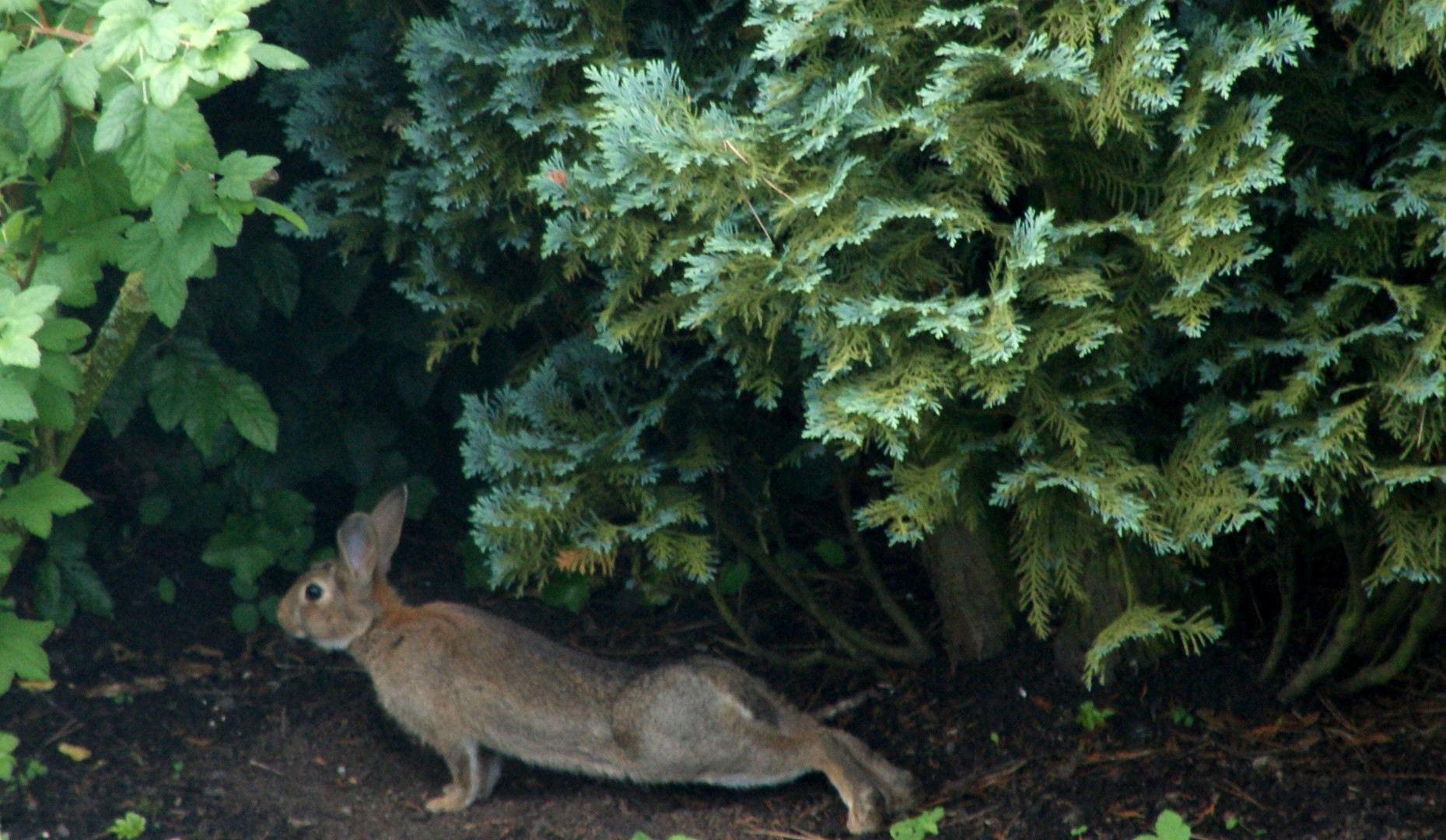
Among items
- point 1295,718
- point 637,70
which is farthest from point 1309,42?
point 1295,718

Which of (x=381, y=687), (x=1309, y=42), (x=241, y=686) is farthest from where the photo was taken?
(x=241, y=686)

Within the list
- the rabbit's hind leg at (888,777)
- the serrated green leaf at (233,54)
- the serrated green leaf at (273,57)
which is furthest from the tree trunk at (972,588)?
the serrated green leaf at (233,54)

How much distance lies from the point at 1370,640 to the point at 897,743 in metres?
1.60

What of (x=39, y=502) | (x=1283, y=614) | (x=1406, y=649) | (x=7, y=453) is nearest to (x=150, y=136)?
(x=7, y=453)

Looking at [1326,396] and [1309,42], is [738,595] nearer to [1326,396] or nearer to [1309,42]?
[1326,396]

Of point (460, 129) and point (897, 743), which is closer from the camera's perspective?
point (460, 129)

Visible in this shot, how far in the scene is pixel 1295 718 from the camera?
13.7ft

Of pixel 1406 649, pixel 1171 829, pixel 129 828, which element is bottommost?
pixel 129 828

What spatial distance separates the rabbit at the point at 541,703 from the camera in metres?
4.33

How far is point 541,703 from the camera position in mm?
4652

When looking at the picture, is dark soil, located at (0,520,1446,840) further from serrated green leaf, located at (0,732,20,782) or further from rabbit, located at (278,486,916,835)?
serrated green leaf, located at (0,732,20,782)

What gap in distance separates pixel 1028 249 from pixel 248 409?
2984 millimetres

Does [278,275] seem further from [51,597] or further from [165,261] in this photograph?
[165,261]

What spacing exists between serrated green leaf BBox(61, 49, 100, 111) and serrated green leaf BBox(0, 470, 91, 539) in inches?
52.8
